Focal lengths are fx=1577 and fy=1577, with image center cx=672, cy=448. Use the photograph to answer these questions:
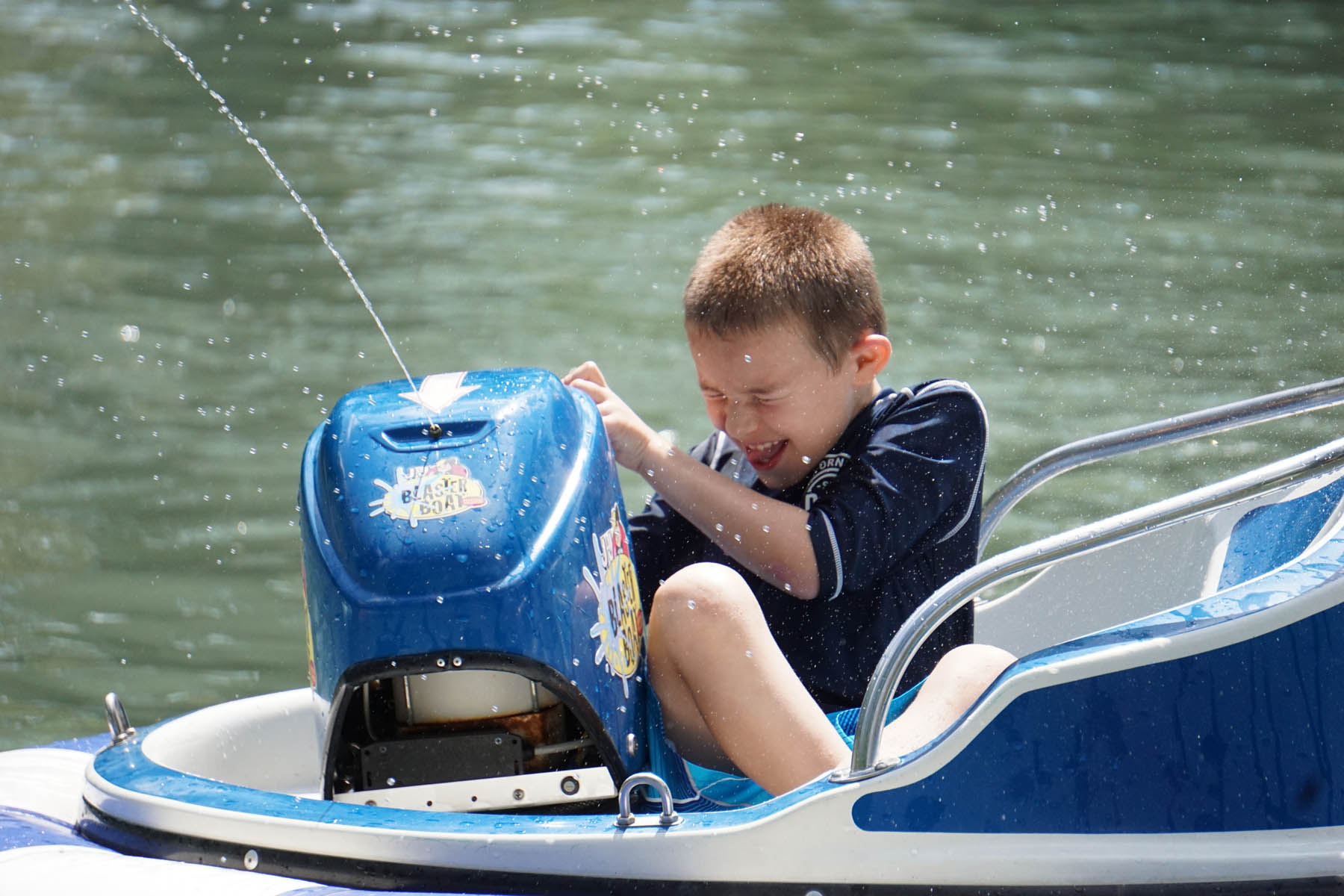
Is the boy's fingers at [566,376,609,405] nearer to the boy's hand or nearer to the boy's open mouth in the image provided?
the boy's hand

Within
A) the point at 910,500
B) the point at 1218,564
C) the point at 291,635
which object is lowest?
the point at 291,635

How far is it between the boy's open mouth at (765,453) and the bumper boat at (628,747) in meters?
0.42

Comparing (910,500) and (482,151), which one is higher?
(910,500)

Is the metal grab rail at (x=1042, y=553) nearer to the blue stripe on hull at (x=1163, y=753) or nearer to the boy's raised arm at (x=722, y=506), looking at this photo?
the blue stripe on hull at (x=1163, y=753)

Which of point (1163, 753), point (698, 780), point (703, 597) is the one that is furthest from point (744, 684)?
point (1163, 753)

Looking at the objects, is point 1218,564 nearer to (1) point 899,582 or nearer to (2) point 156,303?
(1) point 899,582

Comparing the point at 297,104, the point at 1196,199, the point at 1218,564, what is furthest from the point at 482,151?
the point at 1218,564

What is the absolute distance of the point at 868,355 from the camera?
2.24 meters

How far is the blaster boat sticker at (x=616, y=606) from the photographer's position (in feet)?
6.30

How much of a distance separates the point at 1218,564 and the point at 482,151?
834 centimetres

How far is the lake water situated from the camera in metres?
4.95

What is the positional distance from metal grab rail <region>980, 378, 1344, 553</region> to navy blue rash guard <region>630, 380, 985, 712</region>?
0.35 metres

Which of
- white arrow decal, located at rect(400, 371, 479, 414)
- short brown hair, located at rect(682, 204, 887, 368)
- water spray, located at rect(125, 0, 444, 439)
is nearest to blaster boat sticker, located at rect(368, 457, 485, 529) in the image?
white arrow decal, located at rect(400, 371, 479, 414)

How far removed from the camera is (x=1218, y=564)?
101 inches
